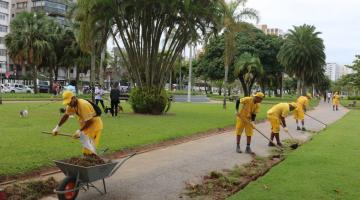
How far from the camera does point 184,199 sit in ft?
24.5

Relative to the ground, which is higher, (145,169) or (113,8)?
(113,8)

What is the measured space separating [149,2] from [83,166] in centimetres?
1636

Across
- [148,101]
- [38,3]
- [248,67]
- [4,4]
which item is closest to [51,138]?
[148,101]

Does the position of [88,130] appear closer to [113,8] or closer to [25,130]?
[25,130]

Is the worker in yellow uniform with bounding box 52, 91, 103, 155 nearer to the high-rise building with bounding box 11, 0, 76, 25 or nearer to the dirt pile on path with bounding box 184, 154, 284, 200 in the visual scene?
the dirt pile on path with bounding box 184, 154, 284, 200

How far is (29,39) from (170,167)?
42.0 meters

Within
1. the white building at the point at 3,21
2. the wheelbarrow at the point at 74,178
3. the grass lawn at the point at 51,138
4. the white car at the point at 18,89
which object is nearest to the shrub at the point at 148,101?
the grass lawn at the point at 51,138

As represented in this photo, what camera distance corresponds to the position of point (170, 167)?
1012 cm

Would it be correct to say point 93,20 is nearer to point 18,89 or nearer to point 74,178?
point 74,178

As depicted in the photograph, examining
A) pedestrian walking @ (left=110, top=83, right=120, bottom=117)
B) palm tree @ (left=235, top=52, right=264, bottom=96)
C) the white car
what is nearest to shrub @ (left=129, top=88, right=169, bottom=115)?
pedestrian walking @ (left=110, top=83, right=120, bottom=117)

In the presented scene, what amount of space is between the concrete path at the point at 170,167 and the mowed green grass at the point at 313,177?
1.19 m

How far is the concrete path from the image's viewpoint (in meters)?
7.77

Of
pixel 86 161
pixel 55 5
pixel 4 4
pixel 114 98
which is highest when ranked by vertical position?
pixel 55 5

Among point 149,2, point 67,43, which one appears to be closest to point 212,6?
point 149,2
